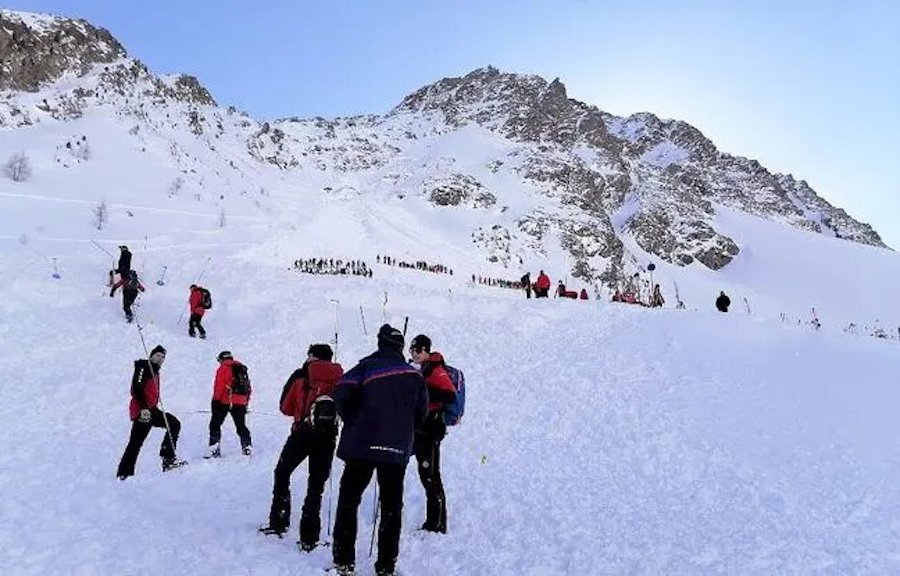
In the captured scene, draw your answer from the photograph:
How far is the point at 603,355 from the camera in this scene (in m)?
18.3

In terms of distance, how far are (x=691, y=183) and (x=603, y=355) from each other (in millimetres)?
110414

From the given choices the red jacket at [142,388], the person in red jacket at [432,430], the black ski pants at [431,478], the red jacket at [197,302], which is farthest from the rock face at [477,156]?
the black ski pants at [431,478]

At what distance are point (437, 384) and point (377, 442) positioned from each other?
60.7 inches

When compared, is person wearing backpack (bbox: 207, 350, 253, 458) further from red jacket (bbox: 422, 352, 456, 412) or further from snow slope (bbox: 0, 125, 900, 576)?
red jacket (bbox: 422, 352, 456, 412)

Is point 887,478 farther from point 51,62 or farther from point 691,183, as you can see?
point 691,183

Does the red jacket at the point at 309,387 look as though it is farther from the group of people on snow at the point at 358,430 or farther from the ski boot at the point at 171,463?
the ski boot at the point at 171,463

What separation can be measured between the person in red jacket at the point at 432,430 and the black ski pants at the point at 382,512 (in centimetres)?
137

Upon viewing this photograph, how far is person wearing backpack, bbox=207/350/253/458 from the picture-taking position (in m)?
10.8

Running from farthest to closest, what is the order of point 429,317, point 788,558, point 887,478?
point 429,317
point 887,478
point 788,558

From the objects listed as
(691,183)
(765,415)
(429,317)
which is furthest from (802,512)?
(691,183)

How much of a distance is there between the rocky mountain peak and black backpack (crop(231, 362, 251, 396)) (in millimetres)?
45961

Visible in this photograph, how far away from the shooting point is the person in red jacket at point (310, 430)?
7035 millimetres

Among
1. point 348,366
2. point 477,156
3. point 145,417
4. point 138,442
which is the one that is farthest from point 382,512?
point 477,156

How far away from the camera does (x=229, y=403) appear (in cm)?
1088
